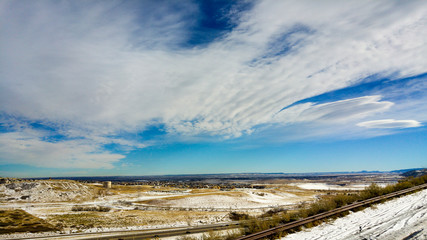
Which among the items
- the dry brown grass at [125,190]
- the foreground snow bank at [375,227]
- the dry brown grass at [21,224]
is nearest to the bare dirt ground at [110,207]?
the dry brown grass at [21,224]

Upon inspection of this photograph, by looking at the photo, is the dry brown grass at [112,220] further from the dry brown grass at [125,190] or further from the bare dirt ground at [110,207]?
the dry brown grass at [125,190]

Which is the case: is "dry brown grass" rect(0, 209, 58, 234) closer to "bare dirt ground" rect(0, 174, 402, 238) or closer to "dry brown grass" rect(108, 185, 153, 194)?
"bare dirt ground" rect(0, 174, 402, 238)

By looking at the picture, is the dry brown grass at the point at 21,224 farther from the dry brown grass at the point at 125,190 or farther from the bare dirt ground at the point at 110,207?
the dry brown grass at the point at 125,190

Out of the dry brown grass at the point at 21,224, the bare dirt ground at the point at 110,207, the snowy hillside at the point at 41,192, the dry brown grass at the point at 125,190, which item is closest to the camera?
the dry brown grass at the point at 21,224

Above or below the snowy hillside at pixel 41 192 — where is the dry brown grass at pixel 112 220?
below

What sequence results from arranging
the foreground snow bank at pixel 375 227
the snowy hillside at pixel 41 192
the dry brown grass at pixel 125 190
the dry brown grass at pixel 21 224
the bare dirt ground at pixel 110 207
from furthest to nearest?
1. the dry brown grass at pixel 125 190
2. the snowy hillside at pixel 41 192
3. the bare dirt ground at pixel 110 207
4. the dry brown grass at pixel 21 224
5. the foreground snow bank at pixel 375 227

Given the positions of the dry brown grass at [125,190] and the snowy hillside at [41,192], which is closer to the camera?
the snowy hillside at [41,192]

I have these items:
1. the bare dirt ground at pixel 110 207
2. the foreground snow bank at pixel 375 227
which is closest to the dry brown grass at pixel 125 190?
the bare dirt ground at pixel 110 207

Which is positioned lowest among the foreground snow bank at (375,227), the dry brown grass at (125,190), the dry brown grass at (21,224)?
the dry brown grass at (125,190)

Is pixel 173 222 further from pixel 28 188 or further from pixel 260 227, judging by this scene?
pixel 28 188
